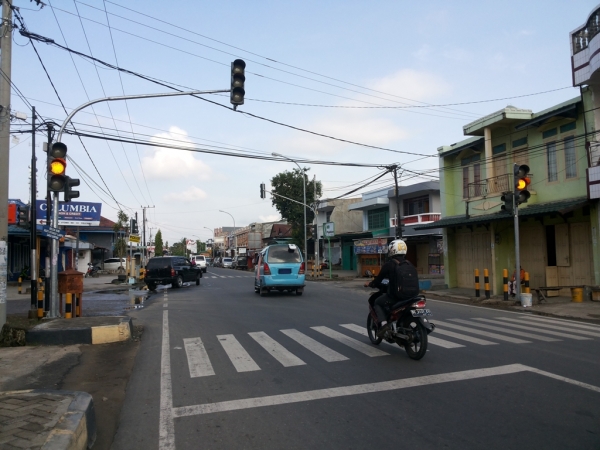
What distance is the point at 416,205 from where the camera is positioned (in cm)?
3831

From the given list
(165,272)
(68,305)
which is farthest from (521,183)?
(165,272)

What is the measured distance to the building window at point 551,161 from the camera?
59.7 feet

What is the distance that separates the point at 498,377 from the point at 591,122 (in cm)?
1304

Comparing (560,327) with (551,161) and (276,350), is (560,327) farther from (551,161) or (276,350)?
(551,161)

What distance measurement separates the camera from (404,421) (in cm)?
498

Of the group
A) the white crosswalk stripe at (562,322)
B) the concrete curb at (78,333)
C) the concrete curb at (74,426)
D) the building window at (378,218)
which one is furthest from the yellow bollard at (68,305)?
the building window at (378,218)

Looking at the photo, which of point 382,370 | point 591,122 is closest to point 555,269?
point 591,122

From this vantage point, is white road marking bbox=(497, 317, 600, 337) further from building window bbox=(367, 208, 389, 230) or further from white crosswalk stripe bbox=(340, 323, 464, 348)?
building window bbox=(367, 208, 389, 230)

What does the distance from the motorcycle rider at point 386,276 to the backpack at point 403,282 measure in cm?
7

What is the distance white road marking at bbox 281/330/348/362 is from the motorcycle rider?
2.82 feet

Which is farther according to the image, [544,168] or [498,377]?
[544,168]

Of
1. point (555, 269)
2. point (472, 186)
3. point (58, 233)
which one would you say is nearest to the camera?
point (58, 233)

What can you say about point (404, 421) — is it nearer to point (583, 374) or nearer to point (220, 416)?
point (220, 416)

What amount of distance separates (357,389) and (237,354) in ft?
9.32
